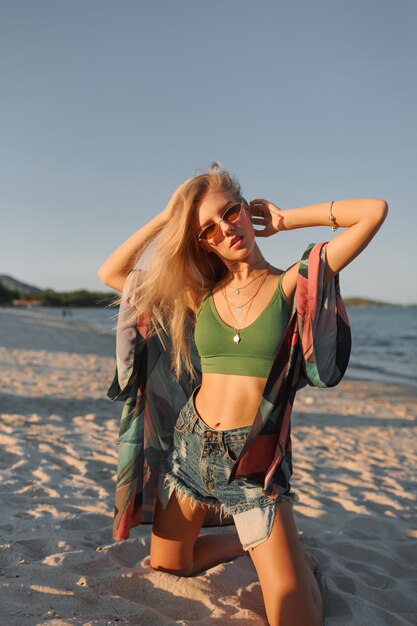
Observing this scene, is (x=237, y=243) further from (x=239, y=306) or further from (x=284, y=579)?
(x=284, y=579)

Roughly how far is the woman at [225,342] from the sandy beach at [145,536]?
27 cm

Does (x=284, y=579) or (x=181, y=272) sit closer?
(x=284, y=579)

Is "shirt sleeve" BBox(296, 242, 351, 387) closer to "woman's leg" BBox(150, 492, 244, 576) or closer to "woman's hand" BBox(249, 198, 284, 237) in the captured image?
"woman's hand" BBox(249, 198, 284, 237)

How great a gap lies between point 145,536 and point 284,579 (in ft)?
4.75

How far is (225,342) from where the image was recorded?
2.76 meters

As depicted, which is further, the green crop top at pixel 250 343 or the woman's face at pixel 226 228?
the woman's face at pixel 226 228

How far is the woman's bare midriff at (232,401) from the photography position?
8.82ft

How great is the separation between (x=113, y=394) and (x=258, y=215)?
131cm

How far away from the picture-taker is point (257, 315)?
2.72m

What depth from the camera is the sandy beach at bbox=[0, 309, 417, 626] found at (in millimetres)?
A: 2658

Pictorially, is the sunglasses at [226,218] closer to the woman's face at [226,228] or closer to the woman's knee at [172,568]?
the woman's face at [226,228]

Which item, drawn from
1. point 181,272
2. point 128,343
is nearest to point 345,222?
point 181,272

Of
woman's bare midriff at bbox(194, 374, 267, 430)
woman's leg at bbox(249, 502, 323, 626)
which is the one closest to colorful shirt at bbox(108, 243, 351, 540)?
woman's bare midriff at bbox(194, 374, 267, 430)

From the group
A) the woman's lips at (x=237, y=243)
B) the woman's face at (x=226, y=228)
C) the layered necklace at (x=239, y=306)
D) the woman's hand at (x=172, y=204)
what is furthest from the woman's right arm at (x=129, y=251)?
the layered necklace at (x=239, y=306)
